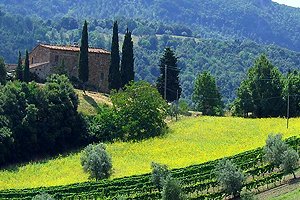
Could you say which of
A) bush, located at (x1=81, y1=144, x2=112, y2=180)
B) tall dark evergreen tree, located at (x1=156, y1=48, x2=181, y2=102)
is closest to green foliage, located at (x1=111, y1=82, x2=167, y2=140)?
tall dark evergreen tree, located at (x1=156, y1=48, x2=181, y2=102)

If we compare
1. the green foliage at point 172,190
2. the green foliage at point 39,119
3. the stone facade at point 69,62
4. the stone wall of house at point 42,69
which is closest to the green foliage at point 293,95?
the stone facade at point 69,62

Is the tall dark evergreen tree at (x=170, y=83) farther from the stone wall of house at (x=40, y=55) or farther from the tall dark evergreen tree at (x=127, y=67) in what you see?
the stone wall of house at (x=40, y=55)

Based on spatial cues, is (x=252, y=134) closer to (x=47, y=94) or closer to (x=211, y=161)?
(x=211, y=161)

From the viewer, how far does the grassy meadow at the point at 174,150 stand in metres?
64.5

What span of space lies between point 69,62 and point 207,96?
883 inches

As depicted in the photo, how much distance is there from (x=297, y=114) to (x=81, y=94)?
101 feet

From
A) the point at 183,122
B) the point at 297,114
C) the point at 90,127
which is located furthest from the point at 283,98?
the point at 90,127

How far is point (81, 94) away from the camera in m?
90.5

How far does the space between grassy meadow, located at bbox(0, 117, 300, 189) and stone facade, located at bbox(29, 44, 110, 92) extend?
70.6 feet

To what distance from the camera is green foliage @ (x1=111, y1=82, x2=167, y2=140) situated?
3155 inches

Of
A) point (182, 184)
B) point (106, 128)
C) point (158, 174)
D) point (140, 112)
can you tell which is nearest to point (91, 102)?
point (106, 128)

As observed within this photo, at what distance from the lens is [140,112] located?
3189 inches

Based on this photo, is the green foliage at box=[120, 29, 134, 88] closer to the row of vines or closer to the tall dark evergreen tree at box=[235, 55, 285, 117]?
the tall dark evergreen tree at box=[235, 55, 285, 117]

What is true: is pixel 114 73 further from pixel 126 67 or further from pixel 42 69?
pixel 42 69
